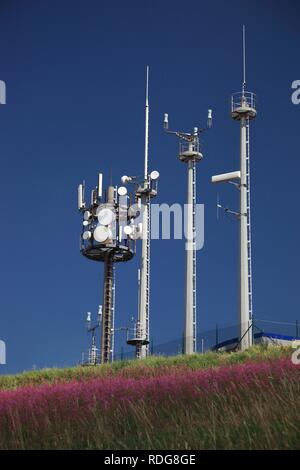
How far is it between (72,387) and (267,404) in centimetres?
692

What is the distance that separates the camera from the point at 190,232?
50281 mm

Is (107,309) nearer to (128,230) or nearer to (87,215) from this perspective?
(128,230)

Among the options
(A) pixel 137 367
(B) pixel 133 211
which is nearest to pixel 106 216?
(B) pixel 133 211

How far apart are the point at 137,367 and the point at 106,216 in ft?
78.9

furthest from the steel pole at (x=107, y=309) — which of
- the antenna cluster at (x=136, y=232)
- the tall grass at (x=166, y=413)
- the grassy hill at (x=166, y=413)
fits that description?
the tall grass at (x=166, y=413)

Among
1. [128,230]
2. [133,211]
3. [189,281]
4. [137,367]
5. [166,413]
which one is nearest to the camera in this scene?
[166,413]

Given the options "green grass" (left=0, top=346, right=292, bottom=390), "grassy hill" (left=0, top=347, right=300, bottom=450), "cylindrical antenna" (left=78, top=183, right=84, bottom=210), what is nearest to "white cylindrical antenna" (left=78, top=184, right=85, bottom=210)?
"cylindrical antenna" (left=78, top=183, right=84, bottom=210)

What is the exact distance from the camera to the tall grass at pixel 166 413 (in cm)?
1301

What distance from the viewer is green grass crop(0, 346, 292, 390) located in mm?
26375

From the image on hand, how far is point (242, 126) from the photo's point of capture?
4731cm

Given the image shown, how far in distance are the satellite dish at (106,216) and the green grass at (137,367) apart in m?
19.6

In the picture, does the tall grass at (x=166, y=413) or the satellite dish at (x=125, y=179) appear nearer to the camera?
the tall grass at (x=166, y=413)

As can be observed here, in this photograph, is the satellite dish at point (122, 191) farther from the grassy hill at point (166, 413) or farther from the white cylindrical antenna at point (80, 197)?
the grassy hill at point (166, 413)
